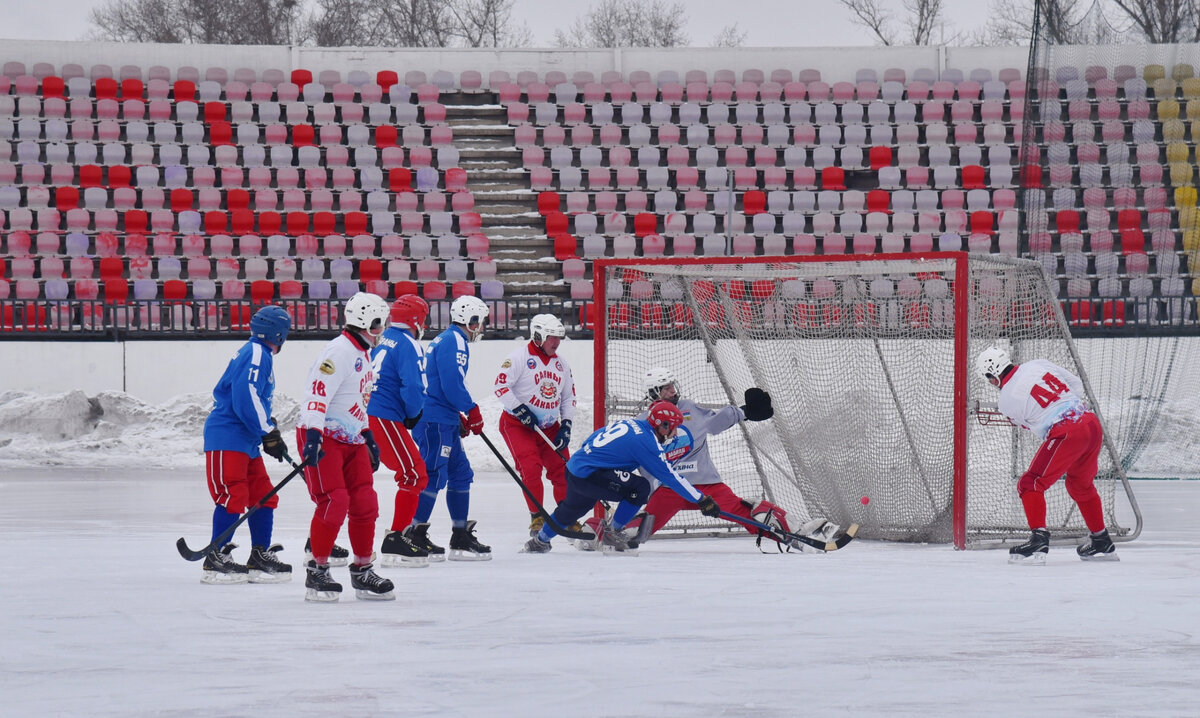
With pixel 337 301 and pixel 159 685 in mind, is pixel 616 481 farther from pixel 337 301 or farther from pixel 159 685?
pixel 337 301

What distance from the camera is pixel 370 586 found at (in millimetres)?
4984

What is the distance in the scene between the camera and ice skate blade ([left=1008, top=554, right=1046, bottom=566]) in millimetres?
6230

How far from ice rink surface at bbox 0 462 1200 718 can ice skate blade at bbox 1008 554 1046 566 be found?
0.39 feet

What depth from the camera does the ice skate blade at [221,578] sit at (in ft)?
17.9

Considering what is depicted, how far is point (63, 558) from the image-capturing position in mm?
6188

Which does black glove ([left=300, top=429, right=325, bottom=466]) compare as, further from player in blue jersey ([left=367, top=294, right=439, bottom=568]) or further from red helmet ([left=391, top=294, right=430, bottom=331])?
red helmet ([left=391, top=294, right=430, bottom=331])

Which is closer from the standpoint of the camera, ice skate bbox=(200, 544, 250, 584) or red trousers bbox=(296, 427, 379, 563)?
red trousers bbox=(296, 427, 379, 563)

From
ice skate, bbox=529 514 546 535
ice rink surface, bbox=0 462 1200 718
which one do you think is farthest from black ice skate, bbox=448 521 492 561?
ice skate, bbox=529 514 546 535

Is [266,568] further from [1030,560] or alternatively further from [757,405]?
[1030,560]

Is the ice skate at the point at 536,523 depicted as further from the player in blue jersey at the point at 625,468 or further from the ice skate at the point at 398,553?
the ice skate at the point at 398,553

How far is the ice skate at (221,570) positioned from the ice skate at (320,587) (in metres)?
0.63

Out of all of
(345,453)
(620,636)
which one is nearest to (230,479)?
(345,453)

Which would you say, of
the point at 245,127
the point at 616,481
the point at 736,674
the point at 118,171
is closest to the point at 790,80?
the point at 245,127

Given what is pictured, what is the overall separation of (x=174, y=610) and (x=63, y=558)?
5.57 ft
